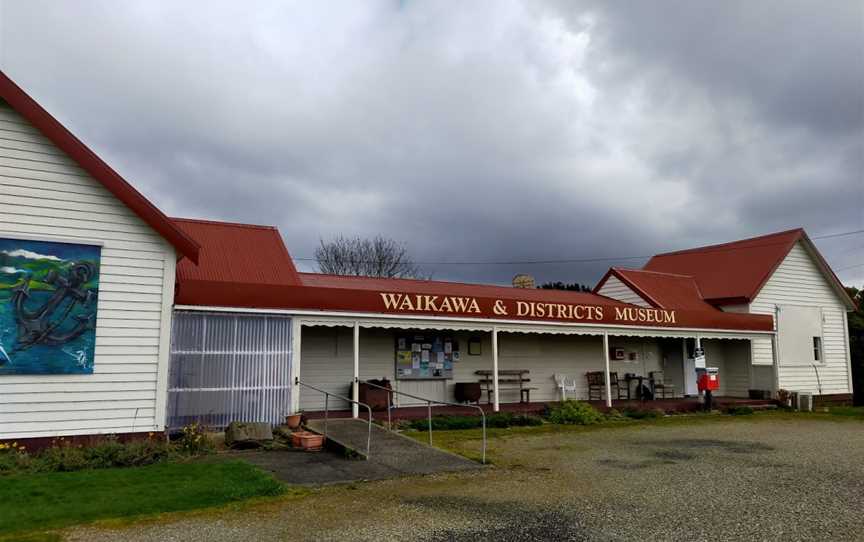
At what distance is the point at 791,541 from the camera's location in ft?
20.2

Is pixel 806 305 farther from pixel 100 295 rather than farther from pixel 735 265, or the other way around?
pixel 100 295

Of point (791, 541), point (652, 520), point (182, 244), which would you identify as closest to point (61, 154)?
point (182, 244)

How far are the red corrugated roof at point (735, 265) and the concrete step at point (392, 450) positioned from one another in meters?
15.2

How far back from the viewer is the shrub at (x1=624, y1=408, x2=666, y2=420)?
1753cm

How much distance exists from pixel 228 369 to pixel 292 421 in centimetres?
159

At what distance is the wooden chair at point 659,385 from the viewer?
838 inches

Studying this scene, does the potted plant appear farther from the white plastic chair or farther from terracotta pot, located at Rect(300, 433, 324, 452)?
the white plastic chair

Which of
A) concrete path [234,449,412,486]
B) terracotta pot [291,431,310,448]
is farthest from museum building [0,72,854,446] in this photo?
concrete path [234,449,412,486]

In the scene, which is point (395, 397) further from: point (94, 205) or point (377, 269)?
point (377, 269)

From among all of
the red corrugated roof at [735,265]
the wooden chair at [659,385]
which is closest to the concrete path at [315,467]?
the wooden chair at [659,385]

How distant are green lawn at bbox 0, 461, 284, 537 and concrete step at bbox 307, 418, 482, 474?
2046mm

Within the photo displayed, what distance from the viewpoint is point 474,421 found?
15.3 metres

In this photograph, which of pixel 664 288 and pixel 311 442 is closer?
pixel 311 442

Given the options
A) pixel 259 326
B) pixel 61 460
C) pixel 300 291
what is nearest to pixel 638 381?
pixel 300 291
